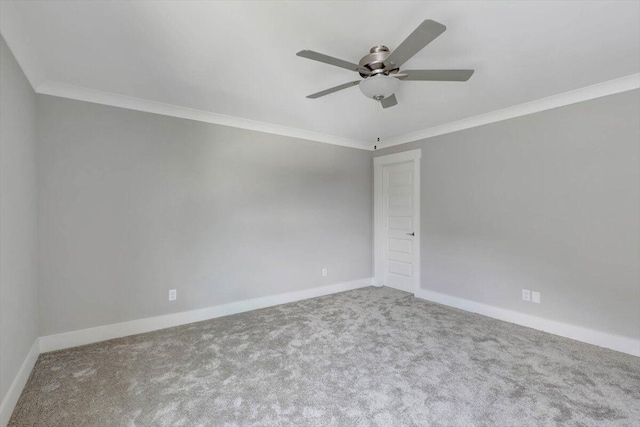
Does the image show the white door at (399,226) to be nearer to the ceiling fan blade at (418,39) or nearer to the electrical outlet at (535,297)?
the electrical outlet at (535,297)

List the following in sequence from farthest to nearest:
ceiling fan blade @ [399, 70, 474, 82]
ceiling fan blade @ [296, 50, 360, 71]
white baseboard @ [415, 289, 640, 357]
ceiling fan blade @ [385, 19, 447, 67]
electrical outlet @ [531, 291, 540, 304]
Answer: electrical outlet @ [531, 291, 540, 304]
white baseboard @ [415, 289, 640, 357]
ceiling fan blade @ [399, 70, 474, 82]
ceiling fan blade @ [296, 50, 360, 71]
ceiling fan blade @ [385, 19, 447, 67]

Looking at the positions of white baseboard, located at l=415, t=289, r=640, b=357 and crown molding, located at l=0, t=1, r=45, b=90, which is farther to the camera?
white baseboard, located at l=415, t=289, r=640, b=357

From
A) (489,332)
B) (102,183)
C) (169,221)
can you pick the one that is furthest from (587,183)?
(102,183)

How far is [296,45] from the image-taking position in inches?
79.2

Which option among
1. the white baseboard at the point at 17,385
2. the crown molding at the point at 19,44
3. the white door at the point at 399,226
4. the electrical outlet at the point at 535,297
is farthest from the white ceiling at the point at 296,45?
the white baseboard at the point at 17,385

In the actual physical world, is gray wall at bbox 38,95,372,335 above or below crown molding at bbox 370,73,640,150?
below

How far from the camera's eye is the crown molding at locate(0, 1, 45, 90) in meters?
1.68

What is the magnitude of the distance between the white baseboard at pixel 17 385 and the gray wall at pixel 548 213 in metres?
4.18

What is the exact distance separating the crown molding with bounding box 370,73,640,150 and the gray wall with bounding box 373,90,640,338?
6cm

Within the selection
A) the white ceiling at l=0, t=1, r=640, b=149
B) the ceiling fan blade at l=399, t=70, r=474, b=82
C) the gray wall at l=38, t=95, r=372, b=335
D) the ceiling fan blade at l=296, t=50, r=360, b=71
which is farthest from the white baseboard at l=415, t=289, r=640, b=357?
the ceiling fan blade at l=296, t=50, r=360, b=71

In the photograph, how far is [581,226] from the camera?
2.79 m

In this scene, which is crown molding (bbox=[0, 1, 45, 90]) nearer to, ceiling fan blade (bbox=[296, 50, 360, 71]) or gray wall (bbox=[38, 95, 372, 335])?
gray wall (bbox=[38, 95, 372, 335])

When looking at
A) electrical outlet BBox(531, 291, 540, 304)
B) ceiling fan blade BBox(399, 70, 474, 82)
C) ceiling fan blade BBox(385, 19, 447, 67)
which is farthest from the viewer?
electrical outlet BBox(531, 291, 540, 304)

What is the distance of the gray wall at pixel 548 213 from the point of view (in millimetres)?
2572
